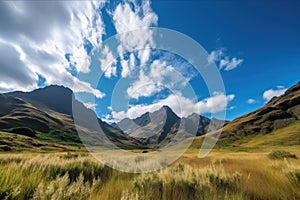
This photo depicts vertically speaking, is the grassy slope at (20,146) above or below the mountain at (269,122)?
below

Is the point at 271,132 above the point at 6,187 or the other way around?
above

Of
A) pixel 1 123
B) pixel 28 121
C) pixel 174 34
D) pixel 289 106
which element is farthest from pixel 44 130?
pixel 289 106

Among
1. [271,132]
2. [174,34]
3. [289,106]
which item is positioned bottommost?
[174,34]

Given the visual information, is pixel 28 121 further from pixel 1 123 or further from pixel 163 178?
pixel 163 178

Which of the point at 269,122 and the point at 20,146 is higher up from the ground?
the point at 269,122

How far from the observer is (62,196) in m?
3.00

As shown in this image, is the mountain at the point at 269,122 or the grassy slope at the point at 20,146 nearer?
the grassy slope at the point at 20,146

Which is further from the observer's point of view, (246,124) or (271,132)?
(246,124)

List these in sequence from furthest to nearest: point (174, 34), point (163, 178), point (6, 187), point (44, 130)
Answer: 1. point (44, 130)
2. point (174, 34)
3. point (163, 178)
4. point (6, 187)

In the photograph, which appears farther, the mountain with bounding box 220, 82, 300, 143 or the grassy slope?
the mountain with bounding box 220, 82, 300, 143

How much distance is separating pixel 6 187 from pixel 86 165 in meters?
5.20

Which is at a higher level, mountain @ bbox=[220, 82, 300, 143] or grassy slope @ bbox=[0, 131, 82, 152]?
mountain @ bbox=[220, 82, 300, 143]

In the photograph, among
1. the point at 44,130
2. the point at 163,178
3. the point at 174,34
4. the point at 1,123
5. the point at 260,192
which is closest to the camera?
the point at 260,192

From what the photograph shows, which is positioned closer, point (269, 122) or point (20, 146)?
point (20, 146)
